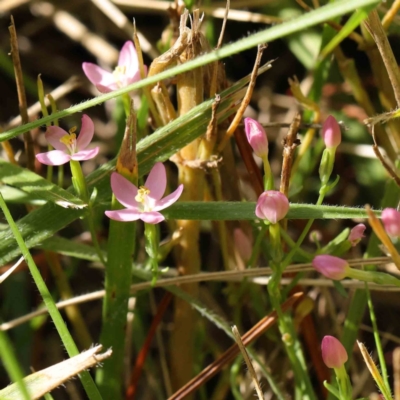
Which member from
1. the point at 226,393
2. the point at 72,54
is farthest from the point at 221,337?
the point at 72,54

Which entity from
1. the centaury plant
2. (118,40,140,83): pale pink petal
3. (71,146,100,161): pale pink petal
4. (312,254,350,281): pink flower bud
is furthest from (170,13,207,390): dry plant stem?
(312,254,350,281): pink flower bud

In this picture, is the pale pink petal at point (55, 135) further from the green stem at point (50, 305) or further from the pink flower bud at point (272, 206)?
the pink flower bud at point (272, 206)

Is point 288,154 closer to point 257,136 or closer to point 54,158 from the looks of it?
point 257,136

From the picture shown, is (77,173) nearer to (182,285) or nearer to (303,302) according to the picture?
(182,285)

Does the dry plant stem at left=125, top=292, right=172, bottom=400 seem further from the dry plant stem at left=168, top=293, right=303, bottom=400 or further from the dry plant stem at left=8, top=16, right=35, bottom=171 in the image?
the dry plant stem at left=8, top=16, right=35, bottom=171

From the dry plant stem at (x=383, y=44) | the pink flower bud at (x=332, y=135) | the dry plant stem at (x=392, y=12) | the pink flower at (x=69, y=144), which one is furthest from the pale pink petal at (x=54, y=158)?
→ the dry plant stem at (x=392, y=12)
